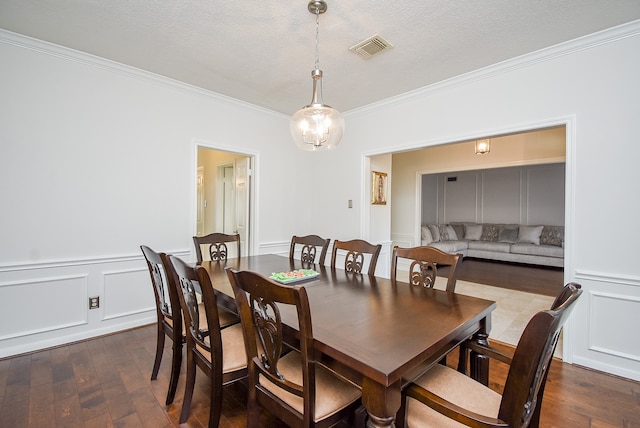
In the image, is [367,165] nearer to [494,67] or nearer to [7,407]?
[494,67]

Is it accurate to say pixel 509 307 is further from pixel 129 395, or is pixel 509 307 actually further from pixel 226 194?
pixel 226 194

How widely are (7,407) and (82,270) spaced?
3.88 ft

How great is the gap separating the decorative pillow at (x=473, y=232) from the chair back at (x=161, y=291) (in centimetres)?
734

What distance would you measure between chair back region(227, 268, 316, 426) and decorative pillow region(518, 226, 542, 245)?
→ 282 inches

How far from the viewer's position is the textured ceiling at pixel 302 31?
6.59 ft

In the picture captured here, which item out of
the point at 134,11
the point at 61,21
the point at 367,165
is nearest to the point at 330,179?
the point at 367,165

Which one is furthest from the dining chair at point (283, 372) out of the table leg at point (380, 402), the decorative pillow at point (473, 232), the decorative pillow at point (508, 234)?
the decorative pillow at point (473, 232)

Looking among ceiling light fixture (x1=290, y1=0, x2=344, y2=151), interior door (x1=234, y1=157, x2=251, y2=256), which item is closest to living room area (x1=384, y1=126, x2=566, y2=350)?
interior door (x1=234, y1=157, x2=251, y2=256)

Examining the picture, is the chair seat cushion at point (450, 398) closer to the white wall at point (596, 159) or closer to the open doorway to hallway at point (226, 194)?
the white wall at point (596, 159)

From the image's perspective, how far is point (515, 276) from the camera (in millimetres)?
5434

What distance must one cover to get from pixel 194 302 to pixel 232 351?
0.35 m

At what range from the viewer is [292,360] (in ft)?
4.76

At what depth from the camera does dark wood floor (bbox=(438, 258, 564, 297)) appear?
15.2 ft

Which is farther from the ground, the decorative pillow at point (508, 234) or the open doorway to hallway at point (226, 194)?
the open doorway to hallway at point (226, 194)
